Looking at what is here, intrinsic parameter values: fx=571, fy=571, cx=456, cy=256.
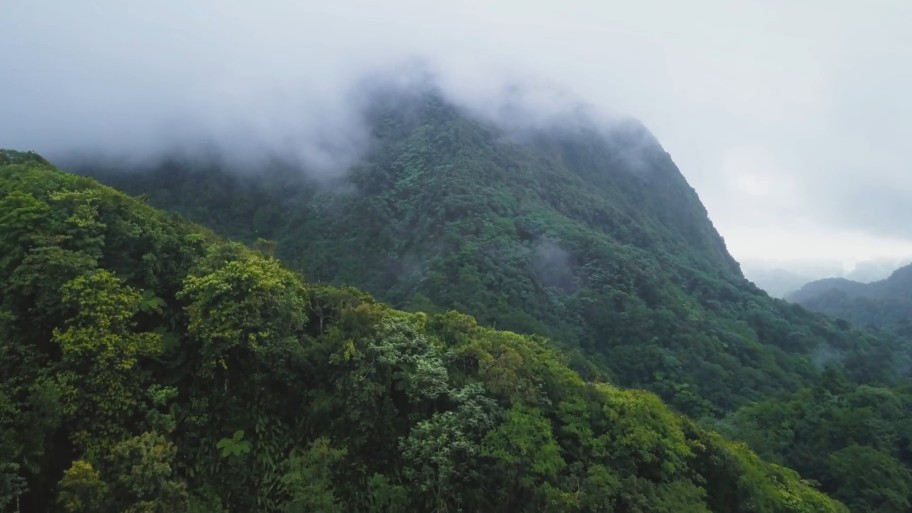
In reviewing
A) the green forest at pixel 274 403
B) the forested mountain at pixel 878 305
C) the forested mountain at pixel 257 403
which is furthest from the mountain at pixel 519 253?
the forested mountain at pixel 878 305

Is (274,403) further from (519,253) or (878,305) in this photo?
(878,305)

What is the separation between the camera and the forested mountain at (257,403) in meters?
12.2

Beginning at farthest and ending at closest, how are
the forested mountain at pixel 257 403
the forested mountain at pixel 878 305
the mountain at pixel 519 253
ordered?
the forested mountain at pixel 878 305 → the mountain at pixel 519 253 → the forested mountain at pixel 257 403

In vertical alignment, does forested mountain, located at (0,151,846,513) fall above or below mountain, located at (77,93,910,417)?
below

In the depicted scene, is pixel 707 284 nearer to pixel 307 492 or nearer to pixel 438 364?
pixel 438 364

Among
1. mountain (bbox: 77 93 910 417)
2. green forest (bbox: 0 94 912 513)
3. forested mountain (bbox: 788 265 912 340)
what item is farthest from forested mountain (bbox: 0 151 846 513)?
forested mountain (bbox: 788 265 912 340)

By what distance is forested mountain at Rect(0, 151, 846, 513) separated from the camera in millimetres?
12188

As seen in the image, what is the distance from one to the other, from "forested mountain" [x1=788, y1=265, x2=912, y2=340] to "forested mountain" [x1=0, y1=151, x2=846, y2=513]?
94.8 metres

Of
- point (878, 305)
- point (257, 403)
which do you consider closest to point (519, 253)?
point (257, 403)

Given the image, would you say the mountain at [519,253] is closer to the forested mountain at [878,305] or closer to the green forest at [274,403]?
the green forest at [274,403]

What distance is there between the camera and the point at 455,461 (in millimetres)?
14281

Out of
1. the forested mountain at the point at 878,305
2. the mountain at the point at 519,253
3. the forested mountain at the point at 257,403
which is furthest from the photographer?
the forested mountain at the point at 878,305

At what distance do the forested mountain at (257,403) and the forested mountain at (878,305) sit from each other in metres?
94.8

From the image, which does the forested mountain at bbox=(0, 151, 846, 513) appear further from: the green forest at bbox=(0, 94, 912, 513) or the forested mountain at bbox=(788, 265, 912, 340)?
the forested mountain at bbox=(788, 265, 912, 340)
